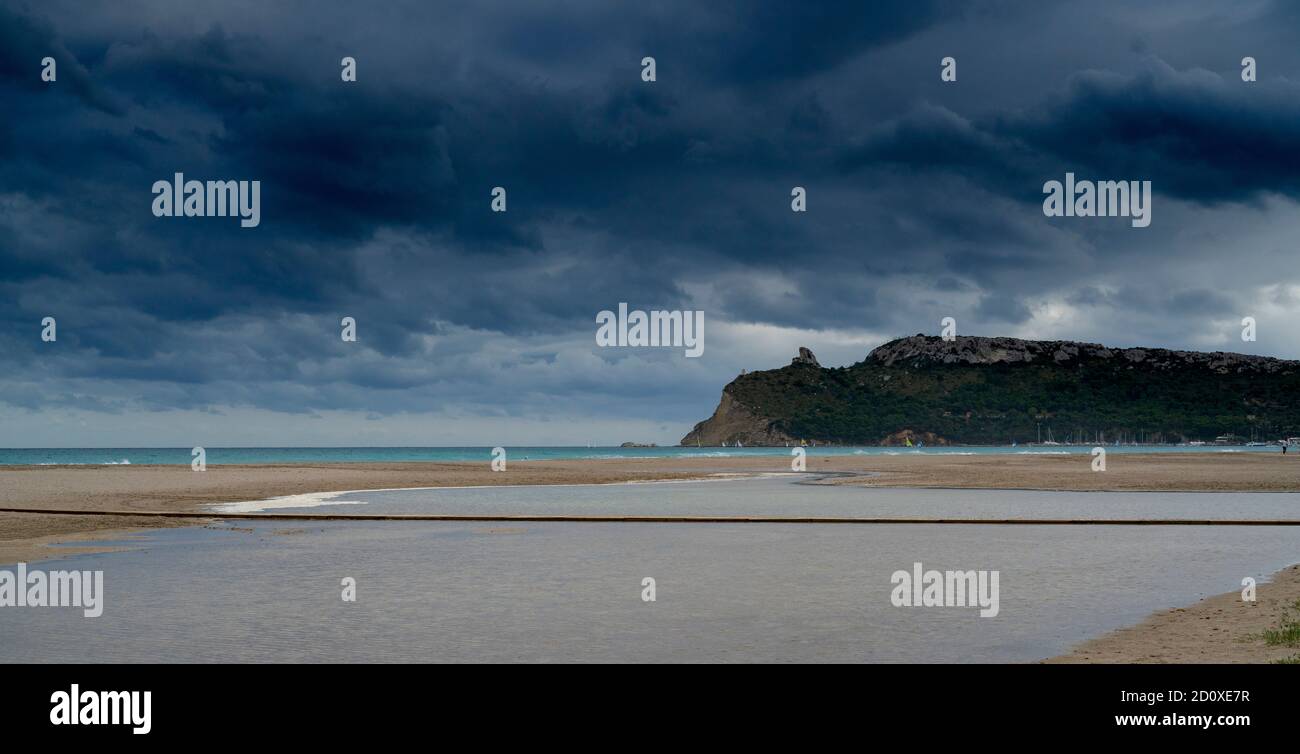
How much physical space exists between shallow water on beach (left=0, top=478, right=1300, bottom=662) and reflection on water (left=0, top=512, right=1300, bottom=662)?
2.6 inches

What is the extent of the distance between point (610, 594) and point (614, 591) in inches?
15.0

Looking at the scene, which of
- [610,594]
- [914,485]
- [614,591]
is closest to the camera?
[610,594]

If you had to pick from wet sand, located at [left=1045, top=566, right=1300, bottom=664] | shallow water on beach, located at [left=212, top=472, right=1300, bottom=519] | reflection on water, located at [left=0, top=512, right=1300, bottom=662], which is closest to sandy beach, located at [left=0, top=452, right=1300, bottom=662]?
wet sand, located at [left=1045, top=566, right=1300, bottom=664]

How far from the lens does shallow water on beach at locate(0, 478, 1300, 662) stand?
13.3 meters

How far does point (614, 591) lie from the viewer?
1844cm

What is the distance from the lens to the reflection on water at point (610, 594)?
13242 millimetres

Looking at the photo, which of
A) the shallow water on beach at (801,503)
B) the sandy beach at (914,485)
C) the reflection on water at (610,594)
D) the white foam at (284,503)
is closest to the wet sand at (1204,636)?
the sandy beach at (914,485)

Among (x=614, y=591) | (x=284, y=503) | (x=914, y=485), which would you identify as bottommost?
(x=914, y=485)

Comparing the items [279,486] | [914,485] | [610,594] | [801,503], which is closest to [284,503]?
[279,486]

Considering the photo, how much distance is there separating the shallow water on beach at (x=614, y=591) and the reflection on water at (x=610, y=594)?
2.6 inches

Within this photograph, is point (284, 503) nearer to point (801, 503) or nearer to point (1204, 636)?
point (801, 503)

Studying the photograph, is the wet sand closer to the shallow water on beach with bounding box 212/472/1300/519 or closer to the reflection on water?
the reflection on water
